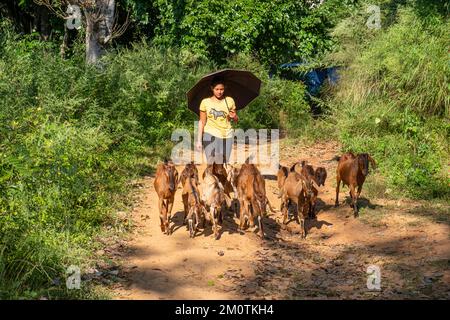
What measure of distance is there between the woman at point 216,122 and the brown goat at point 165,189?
0.96 meters

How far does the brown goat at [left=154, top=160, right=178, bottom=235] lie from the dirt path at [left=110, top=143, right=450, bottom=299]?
9.5 inches

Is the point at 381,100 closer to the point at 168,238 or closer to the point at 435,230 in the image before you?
the point at 435,230

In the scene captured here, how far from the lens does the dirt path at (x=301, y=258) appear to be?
6.91 meters

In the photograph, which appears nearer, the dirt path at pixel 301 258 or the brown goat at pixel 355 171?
the dirt path at pixel 301 258

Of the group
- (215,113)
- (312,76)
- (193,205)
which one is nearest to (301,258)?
(193,205)

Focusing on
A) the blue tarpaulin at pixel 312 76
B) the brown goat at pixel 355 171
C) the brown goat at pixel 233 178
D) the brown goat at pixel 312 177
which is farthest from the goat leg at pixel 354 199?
the blue tarpaulin at pixel 312 76

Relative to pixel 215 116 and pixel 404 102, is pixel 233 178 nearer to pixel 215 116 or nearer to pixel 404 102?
pixel 215 116

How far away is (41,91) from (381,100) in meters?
8.14

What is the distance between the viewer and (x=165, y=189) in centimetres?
878

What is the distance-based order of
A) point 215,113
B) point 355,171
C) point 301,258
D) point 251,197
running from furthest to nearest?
point 215,113
point 355,171
point 251,197
point 301,258

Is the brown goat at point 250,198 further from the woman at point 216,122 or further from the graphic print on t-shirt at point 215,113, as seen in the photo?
the graphic print on t-shirt at point 215,113

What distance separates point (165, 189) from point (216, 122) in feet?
5.31

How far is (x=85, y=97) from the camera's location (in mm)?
13039

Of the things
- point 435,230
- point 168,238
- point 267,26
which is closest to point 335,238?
point 435,230
